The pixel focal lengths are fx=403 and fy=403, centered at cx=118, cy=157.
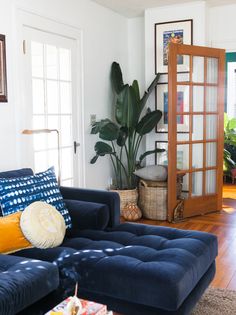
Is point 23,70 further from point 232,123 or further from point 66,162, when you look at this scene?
point 232,123

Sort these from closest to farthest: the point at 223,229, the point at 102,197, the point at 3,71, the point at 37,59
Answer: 1. the point at 102,197
2. the point at 3,71
3. the point at 37,59
4. the point at 223,229

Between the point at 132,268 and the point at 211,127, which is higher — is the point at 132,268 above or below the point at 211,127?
below

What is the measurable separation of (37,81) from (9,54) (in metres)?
0.40

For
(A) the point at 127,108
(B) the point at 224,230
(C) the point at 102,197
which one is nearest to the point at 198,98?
(A) the point at 127,108

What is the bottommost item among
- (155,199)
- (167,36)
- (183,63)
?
(155,199)

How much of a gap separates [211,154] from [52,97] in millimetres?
2074

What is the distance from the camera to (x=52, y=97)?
12.9ft

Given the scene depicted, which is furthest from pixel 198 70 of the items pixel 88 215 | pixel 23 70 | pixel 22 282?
pixel 22 282


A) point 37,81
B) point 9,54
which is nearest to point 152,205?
point 37,81

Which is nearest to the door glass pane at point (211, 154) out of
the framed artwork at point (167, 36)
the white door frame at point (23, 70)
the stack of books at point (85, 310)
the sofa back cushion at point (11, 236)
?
the framed artwork at point (167, 36)

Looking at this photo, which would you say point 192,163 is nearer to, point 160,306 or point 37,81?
point 37,81

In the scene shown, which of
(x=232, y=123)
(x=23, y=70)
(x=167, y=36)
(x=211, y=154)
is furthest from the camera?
(x=232, y=123)

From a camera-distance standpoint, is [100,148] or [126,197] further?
[126,197]

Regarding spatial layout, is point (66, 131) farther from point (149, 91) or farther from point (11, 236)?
point (11, 236)
